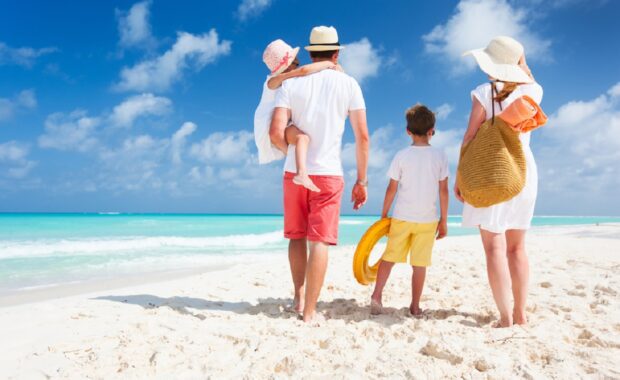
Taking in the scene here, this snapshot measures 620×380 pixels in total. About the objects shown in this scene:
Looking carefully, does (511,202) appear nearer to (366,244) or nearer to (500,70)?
(500,70)

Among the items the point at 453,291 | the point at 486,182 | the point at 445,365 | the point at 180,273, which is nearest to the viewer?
the point at 445,365

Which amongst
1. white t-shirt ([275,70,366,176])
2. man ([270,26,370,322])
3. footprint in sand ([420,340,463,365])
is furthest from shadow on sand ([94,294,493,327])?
white t-shirt ([275,70,366,176])

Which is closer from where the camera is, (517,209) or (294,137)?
(517,209)

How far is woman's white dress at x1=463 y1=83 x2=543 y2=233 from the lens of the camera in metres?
2.84

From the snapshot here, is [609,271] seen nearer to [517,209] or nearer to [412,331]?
[517,209]

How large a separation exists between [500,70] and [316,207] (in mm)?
1544

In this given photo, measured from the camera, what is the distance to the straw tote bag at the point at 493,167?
2.63 metres

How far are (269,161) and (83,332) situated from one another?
1.74m

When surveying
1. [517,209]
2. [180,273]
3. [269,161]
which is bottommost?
[180,273]

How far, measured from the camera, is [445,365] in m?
2.21

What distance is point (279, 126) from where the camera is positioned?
3.13 m

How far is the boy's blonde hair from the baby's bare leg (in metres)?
0.92

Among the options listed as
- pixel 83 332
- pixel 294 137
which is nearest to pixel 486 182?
pixel 294 137

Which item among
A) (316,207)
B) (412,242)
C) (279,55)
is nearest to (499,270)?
(412,242)
